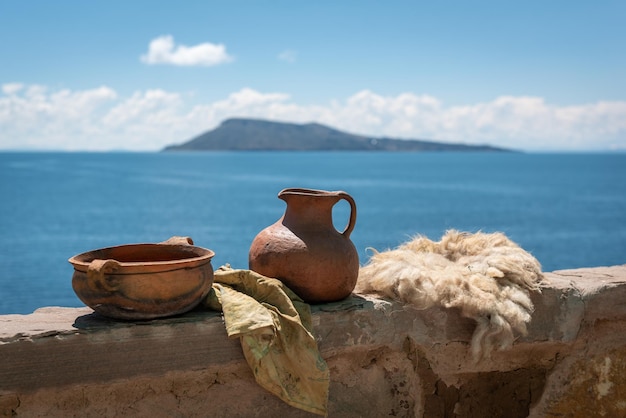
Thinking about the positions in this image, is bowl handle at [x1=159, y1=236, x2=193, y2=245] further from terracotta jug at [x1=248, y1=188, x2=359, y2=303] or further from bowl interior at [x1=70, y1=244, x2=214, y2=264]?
terracotta jug at [x1=248, y1=188, x2=359, y2=303]

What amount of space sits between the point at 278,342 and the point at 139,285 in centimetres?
60

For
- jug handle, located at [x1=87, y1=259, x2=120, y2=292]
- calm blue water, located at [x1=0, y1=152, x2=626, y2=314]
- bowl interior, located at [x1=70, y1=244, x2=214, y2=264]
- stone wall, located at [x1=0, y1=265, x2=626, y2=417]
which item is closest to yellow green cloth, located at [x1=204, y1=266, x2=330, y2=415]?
stone wall, located at [x1=0, y1=265, x2=626, y2=417]

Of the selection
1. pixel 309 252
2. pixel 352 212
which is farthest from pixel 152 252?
pixel 352 212

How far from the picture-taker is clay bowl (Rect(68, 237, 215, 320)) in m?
2.69

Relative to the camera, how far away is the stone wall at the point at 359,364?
105 inches

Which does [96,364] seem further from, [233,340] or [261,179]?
[261,179]

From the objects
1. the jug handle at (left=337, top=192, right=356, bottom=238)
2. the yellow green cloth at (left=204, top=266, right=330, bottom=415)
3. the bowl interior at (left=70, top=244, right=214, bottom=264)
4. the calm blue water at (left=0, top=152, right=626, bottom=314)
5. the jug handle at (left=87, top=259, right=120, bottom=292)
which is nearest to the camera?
the jug handle at (left=87, top=259, right=120, bottom=292)

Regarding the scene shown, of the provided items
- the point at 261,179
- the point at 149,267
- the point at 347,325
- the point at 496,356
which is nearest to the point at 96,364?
the point at 149,267

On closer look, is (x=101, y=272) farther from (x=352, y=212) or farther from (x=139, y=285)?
(x=352, y=212)

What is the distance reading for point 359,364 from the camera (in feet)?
10.6

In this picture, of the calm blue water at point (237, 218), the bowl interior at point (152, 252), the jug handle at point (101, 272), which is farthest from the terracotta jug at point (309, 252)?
the calm blue water at point (237, 218)

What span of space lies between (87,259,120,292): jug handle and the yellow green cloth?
449 mm

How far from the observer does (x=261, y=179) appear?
60.7 metres

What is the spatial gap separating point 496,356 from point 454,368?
22cm
